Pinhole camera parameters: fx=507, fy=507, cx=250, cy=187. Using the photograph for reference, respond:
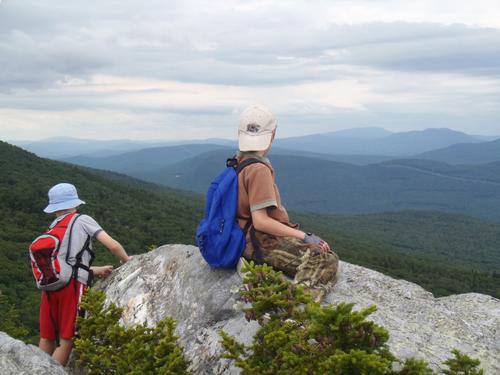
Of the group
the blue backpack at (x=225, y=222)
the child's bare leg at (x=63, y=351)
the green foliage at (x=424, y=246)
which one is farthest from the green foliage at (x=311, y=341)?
the green foliage at (x=424, y=246)

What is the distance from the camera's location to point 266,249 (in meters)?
6.48

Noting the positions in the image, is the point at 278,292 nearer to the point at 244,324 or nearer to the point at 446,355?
the point at 244,324

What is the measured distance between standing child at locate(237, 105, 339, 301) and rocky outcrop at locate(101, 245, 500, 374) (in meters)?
0.55

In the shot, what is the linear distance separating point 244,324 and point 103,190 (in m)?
98.5

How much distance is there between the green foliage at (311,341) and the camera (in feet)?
13.6

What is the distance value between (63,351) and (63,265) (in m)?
1.18

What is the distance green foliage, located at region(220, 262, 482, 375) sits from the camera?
4.14 meters

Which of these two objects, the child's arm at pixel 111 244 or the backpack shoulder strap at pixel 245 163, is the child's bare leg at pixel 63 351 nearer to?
the child's arm at pixel 111 244

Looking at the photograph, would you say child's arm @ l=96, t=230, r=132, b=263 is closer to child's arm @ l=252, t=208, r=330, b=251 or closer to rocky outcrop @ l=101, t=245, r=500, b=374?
rocky outcrop @ l=101, t=245, r=500, b=374

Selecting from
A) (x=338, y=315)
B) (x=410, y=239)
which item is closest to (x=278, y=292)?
(x=338, y=315)

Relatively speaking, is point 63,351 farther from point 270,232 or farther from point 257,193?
point 257,193

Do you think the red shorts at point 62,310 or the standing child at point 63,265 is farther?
the red shorts at point 62,310

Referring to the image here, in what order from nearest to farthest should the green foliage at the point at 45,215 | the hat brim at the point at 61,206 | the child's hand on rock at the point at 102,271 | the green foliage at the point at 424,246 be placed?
1. the hat brim at the point at 61,206
2. the child's hand on rock at the point at 102,271
3. the green foliage at the point at 45,215
4. the green foliage at the point at 424,246

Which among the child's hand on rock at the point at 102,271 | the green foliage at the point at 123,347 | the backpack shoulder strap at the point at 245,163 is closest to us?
the green foliage at the point at 123,347
